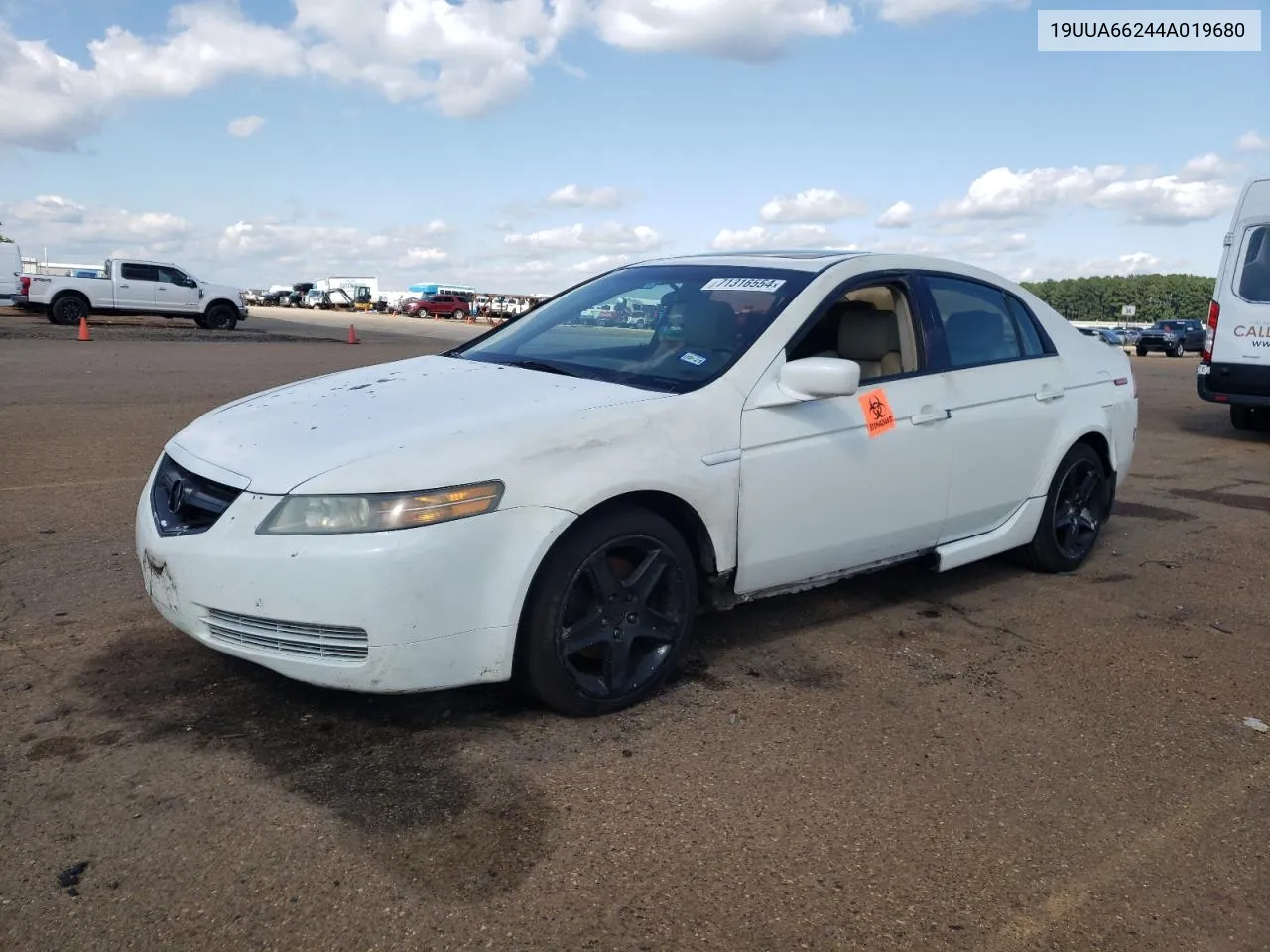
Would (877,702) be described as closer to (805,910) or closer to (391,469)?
(805,910)

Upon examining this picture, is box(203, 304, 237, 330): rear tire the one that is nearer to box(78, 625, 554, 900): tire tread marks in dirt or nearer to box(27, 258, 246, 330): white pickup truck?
box(27, 258, 246, 330): white pickup truck

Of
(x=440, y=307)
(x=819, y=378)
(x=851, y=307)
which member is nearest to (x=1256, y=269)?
(x=851, y=307)

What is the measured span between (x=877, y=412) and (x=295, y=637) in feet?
7.72

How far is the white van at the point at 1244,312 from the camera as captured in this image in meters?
10.7

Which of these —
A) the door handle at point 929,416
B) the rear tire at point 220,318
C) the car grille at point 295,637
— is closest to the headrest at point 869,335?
the door handle at point 929,416

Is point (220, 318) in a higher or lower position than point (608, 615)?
higher

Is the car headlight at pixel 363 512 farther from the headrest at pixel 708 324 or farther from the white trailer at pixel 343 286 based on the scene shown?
the white trailer at pixel 343 286

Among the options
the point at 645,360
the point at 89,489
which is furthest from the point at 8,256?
the point at 645,360

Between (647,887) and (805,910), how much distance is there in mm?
375

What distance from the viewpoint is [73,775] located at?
3049 millimetres

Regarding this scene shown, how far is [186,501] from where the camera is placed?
11.2 feet

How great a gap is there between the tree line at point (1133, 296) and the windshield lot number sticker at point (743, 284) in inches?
6746

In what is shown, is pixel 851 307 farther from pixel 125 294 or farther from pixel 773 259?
pixel 125 294

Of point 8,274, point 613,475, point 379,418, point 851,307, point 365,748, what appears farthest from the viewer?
point 8,274
